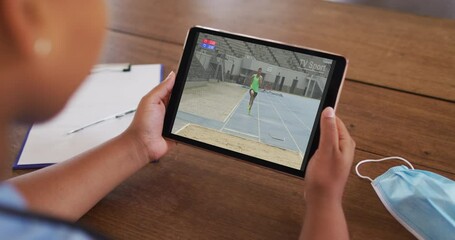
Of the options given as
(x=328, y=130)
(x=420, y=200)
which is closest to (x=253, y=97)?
(x=328, y=130)

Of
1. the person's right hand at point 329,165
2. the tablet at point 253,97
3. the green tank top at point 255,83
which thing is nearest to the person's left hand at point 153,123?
the tablet at point 253,97

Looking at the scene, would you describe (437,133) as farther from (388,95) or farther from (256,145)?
(256,145)

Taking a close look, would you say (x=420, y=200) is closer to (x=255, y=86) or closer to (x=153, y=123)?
(x=255, y=86)

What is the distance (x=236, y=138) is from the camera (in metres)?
0.63

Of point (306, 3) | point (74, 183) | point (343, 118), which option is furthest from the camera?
point (306, 3)

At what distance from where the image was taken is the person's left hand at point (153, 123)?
665 mm

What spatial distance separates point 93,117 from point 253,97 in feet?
1.04

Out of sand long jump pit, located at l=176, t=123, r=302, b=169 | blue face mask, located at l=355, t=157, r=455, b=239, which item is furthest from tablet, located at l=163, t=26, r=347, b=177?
blue face mask, located at l=355, t=157, r=455, b=239

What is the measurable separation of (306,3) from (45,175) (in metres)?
0.65

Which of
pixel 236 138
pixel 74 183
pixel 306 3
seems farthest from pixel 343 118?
pixel 74 183

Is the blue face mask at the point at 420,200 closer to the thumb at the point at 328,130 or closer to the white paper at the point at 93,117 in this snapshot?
the thumb at the point at 328,130

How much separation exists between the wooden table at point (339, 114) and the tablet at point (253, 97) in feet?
0.17

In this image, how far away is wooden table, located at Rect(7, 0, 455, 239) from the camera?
589 millimetres

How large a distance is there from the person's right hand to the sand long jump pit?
32 mm
